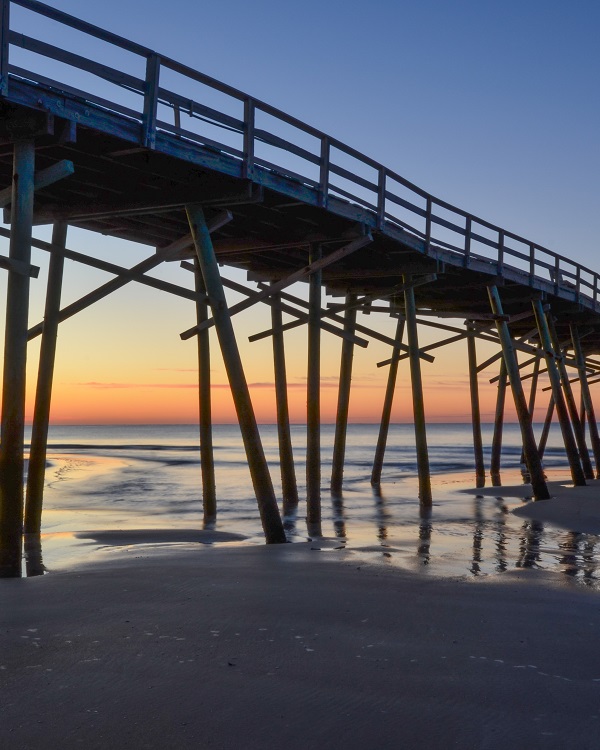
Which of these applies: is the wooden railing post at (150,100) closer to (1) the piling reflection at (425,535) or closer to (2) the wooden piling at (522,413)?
(1) the piling reflection at (425,535)

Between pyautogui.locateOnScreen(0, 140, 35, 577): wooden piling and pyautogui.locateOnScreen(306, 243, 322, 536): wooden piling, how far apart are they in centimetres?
543

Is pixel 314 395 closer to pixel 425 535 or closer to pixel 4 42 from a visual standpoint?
pixel 425 535

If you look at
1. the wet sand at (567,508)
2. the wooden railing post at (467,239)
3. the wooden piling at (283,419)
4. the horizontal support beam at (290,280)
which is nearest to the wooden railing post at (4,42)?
the horizontal support beam at (290,280)

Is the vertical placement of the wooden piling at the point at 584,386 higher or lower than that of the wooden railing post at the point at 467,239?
lower

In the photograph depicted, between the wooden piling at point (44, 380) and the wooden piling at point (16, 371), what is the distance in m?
3.09

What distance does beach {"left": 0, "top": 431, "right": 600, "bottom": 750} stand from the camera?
3.29 meters

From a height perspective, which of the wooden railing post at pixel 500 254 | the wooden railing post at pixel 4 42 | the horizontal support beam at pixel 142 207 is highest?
the wooden railing post at pixel 500 254

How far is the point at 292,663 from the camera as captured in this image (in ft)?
13.0

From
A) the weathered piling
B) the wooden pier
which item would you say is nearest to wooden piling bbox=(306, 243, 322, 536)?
the wooden pier

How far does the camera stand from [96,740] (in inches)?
125

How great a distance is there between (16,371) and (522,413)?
1076cm

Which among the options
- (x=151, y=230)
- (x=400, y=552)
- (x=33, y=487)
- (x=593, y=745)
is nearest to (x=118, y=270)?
(x=151, y=230)

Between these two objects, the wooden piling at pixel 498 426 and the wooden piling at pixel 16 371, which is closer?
the wooden piling at pixel 16 371

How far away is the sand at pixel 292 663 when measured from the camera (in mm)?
3266
